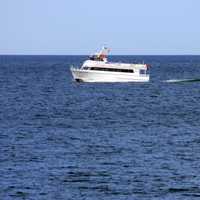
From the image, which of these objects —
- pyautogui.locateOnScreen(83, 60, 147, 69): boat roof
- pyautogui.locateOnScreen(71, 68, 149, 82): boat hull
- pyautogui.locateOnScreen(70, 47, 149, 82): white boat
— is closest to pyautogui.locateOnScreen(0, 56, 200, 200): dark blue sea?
pyautogui.locateOnScreen(83, 60, 147, 69): boat roof

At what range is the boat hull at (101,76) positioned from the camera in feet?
414

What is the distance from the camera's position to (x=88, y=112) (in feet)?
272

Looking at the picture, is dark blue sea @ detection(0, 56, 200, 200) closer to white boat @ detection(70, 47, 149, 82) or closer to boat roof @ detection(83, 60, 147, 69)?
boat roof @ detection(83, 60, 147, 69)

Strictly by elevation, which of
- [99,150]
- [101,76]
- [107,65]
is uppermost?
[101,76]

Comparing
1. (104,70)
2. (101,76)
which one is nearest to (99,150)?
(104,70)

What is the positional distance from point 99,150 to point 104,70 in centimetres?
7074

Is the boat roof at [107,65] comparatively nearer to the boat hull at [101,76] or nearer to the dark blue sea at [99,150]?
the boat hull at [101,76]

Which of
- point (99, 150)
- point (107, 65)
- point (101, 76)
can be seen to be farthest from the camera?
point (101, 76)

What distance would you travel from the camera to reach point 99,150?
5491 cm

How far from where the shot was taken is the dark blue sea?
43188 mm

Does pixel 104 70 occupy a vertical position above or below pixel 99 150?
above

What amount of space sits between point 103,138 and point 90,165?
36.4 feet

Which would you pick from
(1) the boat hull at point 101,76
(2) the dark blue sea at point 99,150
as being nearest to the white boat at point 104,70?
(1) the boat hull at point 101,76

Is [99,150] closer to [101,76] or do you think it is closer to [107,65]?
[107,65]
